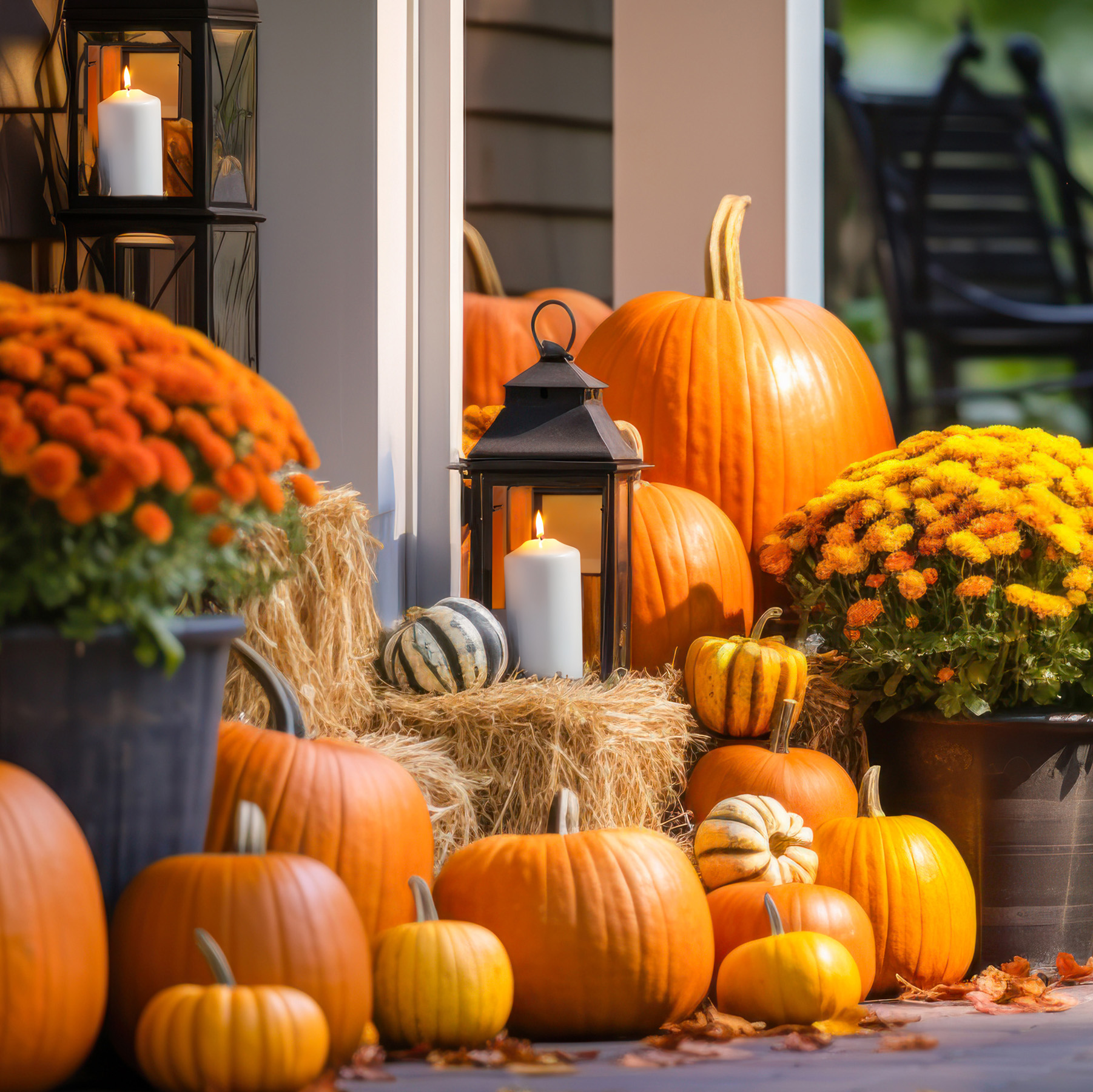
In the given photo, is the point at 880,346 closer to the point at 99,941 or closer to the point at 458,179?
the point at 458,179

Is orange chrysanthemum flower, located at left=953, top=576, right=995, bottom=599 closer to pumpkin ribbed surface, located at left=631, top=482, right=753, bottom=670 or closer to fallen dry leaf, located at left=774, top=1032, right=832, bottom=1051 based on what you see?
pumpkin ribbed surface, located at left=631, top=482, right=753, bottom=670

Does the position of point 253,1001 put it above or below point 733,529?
below

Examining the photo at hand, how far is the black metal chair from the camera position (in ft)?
12.0

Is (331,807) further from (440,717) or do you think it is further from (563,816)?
(440,717)

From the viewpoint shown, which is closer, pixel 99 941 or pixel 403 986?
pixel 99 941

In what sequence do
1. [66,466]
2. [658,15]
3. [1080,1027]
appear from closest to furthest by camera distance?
[66,466]
[1080,1027]
[658,15]

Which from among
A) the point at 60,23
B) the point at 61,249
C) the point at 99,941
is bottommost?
the point at 99,941

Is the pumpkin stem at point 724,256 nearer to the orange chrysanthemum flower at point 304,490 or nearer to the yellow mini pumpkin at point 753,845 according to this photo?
the yellow mini pumpkin at point 753,845

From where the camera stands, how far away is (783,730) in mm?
2180

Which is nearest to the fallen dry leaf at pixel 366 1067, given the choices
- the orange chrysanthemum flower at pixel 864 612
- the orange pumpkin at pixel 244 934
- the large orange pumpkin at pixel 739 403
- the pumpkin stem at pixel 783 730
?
the orange pumpkin at pixel 244 934

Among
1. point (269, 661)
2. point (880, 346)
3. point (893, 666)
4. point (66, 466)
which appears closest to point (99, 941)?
point (66, 466)

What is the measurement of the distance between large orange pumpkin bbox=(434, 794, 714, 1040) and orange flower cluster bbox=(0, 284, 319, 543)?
1.96ft

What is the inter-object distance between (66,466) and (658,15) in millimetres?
2936

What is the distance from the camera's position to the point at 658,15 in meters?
3.55
